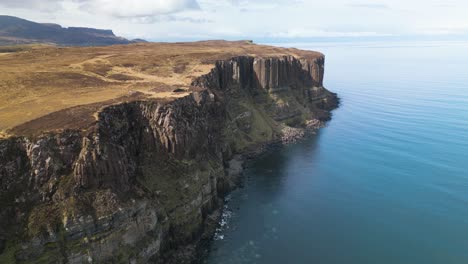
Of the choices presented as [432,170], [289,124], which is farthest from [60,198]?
[289,124]

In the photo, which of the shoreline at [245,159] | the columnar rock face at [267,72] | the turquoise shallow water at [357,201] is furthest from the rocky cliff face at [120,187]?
the columnar rock face at [267,72]

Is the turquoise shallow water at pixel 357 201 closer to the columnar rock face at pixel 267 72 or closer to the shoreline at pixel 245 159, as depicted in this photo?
the shoreline at pixel 245 159

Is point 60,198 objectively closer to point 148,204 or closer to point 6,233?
point 6,233

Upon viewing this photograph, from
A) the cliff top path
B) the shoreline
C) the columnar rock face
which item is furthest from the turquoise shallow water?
the cliff top path

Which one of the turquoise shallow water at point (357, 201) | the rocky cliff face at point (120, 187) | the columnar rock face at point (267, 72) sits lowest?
the turquoise shallow water at point (357, 201)

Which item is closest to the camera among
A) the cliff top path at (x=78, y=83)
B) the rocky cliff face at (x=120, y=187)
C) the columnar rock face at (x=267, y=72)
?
the rocky cliff face at (x=120, y=187)

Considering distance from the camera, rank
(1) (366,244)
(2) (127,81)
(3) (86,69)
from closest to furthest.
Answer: (1) (366,244) → (2) (127,81) → (3) (86,69)

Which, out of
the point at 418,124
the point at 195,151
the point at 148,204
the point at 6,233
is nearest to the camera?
the point at 6,233
